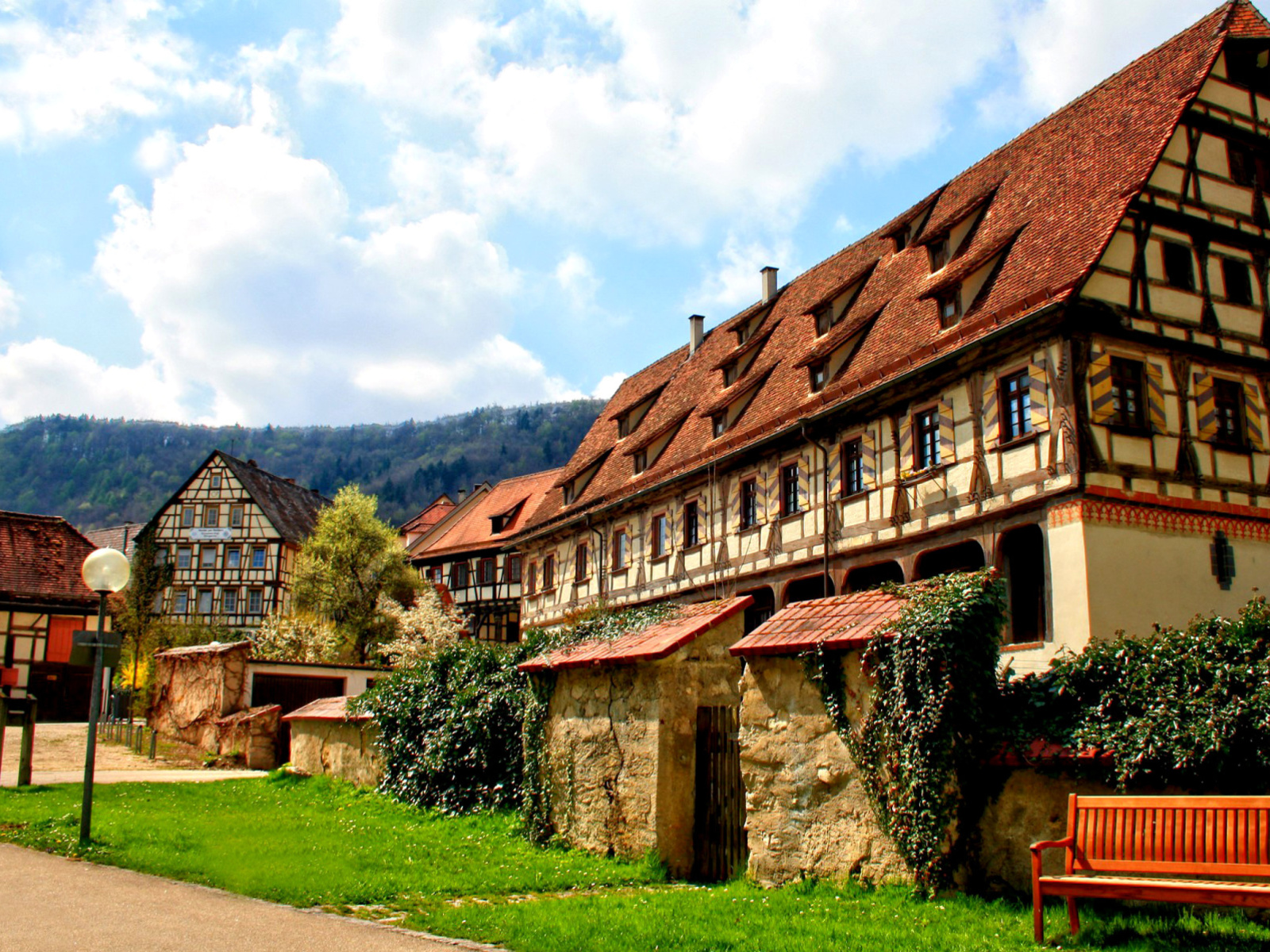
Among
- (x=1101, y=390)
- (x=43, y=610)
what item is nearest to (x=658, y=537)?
(x=1101, y=390)

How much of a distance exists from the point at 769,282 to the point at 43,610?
28414mm

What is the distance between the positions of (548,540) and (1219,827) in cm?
3268

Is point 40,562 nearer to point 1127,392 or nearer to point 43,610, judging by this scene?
point 43,610

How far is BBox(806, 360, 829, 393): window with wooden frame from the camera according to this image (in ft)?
81.5

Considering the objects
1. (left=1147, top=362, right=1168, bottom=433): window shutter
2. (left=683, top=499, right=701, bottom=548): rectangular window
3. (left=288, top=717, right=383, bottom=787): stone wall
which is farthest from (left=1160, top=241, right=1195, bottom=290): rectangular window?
(left=288, top=717, right=383, bottom=787): stone wall

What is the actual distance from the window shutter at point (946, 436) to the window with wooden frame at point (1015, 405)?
123cm

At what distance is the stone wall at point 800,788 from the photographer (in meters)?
8.63

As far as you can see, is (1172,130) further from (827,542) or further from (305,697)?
(305,697)

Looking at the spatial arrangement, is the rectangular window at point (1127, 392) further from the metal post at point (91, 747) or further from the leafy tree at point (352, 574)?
the leafy tree at point (352, 574)

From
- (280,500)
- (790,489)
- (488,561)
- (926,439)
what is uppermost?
(280,500)

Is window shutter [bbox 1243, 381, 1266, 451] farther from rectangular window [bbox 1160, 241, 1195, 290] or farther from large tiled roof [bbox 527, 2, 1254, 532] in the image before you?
large tiled roof [bbox 527, 2, 1254, 532]

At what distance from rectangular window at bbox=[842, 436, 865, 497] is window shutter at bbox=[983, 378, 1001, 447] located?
3620 millimetres

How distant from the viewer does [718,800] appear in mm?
10180

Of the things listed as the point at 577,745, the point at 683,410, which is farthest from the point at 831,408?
the point at 577,745
